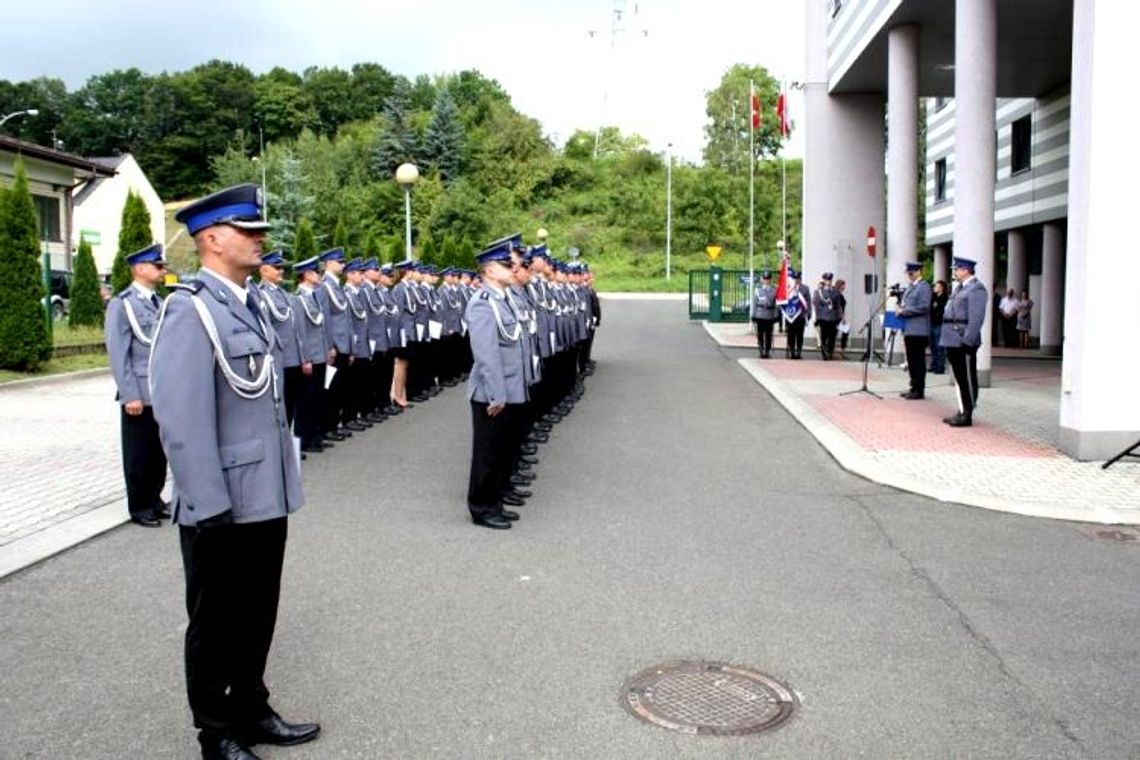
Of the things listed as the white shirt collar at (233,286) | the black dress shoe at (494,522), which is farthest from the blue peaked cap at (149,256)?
the white shirt collar at (233,286)

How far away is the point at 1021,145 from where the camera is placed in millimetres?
28469

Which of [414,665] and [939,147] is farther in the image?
[939,147]

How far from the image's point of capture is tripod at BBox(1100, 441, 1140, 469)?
30.5ft

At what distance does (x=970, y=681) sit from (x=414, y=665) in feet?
8.20

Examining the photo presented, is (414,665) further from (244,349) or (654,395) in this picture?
(654,395)

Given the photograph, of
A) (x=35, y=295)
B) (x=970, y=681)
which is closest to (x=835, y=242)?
(x=35, y=295)

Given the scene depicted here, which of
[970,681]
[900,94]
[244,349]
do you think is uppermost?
[900,94]

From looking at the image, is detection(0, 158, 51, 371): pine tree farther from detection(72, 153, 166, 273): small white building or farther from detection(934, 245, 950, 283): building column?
detection(72, 153, 166, 273): small white building

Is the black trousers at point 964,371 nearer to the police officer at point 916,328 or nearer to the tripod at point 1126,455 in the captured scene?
the police officer at point 916,328

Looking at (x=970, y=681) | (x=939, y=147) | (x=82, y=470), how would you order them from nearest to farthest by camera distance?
(x=970, y=681), (x=82, y=470), (x=939, y=147)

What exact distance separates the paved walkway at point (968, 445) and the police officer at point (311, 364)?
215 inches

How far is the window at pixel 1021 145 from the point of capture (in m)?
27.9

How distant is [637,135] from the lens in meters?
102

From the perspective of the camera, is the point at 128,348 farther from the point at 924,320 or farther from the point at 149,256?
the point at 924,320
